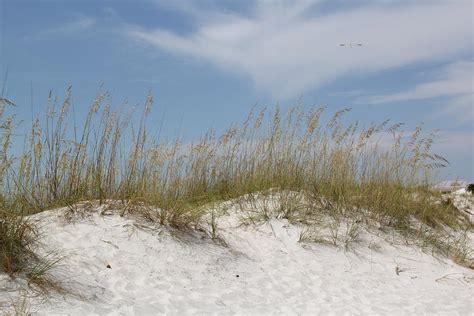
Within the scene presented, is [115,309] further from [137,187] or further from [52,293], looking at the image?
[137,187]

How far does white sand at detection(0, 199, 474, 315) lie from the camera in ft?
11.1

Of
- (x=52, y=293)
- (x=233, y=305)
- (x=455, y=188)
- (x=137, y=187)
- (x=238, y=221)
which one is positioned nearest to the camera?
(x=52, y=293)

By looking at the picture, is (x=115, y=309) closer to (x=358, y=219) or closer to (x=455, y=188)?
(x=358, y=219)

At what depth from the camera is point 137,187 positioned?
15.2 feet

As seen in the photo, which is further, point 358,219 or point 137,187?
point 358,219

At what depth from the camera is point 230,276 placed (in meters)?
4.03

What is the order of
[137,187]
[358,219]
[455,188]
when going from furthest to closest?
[455,188]
[358,219]
[137,187]

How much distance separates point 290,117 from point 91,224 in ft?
9.16

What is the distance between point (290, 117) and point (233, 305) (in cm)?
291

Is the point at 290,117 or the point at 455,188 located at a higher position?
the point at 290,117

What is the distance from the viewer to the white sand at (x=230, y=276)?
3371 millimetres

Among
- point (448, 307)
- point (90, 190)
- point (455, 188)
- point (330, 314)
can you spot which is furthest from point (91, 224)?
point (455, 188)

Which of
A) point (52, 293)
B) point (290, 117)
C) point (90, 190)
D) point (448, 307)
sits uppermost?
point (290, 117)

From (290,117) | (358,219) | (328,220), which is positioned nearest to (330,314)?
(328,220)
